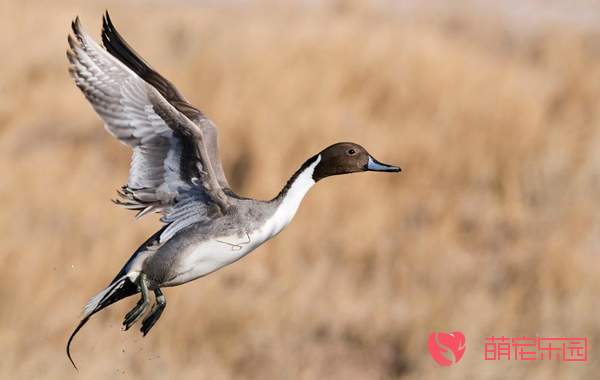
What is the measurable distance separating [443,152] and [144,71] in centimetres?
451

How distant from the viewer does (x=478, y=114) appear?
10.5m

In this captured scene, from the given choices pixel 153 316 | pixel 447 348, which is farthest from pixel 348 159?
pixel 447 348

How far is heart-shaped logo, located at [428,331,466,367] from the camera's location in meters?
8.36

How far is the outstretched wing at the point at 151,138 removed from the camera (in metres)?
5.06

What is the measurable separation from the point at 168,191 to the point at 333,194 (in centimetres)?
442

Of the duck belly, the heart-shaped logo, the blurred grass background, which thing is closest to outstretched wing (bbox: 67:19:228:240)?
the duck belly

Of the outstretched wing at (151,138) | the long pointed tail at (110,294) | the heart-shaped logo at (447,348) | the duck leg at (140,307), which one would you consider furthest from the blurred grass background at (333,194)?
the outstretched wing at (151,138)

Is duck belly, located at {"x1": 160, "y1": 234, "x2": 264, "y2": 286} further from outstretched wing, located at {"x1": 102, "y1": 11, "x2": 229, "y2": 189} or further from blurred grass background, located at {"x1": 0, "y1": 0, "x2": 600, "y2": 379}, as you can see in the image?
blurred grass background, located at {"x1": 0, "y1": 0, "x2": 600, "y2": 379}

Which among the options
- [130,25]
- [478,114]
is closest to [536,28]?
[478,114]

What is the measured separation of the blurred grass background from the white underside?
3.23 m

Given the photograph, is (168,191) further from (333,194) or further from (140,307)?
(333,194)

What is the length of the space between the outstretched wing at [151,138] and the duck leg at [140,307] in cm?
19

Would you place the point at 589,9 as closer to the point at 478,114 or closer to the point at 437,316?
the point at 478,114

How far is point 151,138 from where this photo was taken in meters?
5.15
